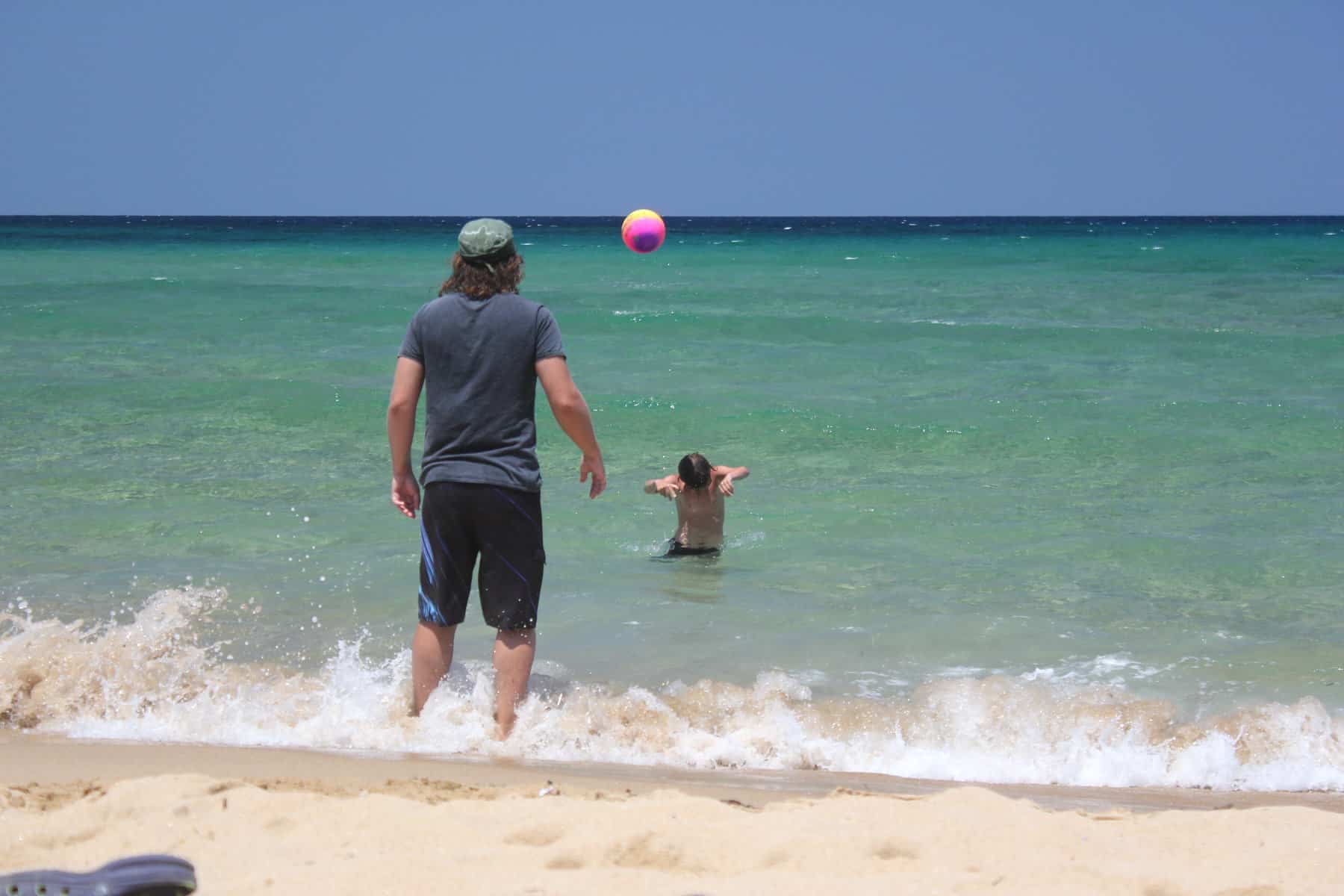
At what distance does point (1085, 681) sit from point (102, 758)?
11.9 ft

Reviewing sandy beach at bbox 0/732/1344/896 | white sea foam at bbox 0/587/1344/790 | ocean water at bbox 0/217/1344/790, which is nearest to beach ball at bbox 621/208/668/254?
ocean water at bbox 0/217/1344/790

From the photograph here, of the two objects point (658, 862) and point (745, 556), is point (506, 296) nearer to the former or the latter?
point (658, 862)

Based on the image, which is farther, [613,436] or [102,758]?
[613,436]

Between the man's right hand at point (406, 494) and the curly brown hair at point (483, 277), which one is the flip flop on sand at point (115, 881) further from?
the curly brown hair at point (483, 277)

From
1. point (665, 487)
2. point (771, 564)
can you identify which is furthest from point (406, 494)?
point (771, 564)

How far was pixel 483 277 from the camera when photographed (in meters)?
3.98

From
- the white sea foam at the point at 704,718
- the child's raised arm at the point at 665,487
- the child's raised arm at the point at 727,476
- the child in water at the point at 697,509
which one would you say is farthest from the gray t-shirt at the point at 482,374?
the child in water at the point at 697,509

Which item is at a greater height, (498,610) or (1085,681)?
(498,610)

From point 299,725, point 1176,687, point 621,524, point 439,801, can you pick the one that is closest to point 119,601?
point 299,725

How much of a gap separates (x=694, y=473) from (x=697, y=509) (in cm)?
20

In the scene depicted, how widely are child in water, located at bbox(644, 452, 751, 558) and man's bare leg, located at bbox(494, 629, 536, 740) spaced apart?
2844mm

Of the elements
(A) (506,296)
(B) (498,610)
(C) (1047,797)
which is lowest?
(C) (1047,797)

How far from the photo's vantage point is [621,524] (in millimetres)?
7734

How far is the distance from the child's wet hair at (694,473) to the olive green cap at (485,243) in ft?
10.4
